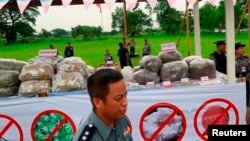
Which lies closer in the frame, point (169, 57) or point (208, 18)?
point (169, 57)

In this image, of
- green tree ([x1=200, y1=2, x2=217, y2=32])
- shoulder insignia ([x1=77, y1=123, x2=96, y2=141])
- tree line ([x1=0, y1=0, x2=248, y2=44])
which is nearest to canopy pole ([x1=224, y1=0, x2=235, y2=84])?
shoulder insignia ([x1=77, y1=123, x2=96, y2=141])

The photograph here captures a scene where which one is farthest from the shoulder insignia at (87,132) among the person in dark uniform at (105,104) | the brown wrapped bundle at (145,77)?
the brown wrapped bundle at (145,77)

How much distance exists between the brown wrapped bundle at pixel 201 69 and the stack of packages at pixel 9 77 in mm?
1924

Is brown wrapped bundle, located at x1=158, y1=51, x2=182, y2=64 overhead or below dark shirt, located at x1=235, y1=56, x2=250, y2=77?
overhead

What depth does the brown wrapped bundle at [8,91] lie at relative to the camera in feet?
11.0

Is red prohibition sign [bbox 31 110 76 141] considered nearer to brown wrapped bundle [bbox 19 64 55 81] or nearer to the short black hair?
brown wrapped bundle [bbox 19 64 55 81]

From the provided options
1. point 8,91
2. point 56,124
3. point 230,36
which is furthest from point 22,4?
point 230,36

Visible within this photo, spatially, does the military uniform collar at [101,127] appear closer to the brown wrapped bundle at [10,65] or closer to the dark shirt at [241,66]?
the brown wrapped bundle at [10,65]

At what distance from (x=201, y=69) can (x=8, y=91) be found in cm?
210

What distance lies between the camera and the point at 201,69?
365 cm

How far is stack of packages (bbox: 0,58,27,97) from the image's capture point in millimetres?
3361

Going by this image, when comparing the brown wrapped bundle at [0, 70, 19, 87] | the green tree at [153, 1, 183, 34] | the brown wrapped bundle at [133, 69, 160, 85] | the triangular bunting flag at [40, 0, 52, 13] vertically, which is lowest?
the brown wrapped bundle at [133, 69, 160, 85]

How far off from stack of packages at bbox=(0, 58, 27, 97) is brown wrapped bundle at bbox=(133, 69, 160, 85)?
1297mm

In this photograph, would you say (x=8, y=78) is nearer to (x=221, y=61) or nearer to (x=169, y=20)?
(x=221, y=61)
